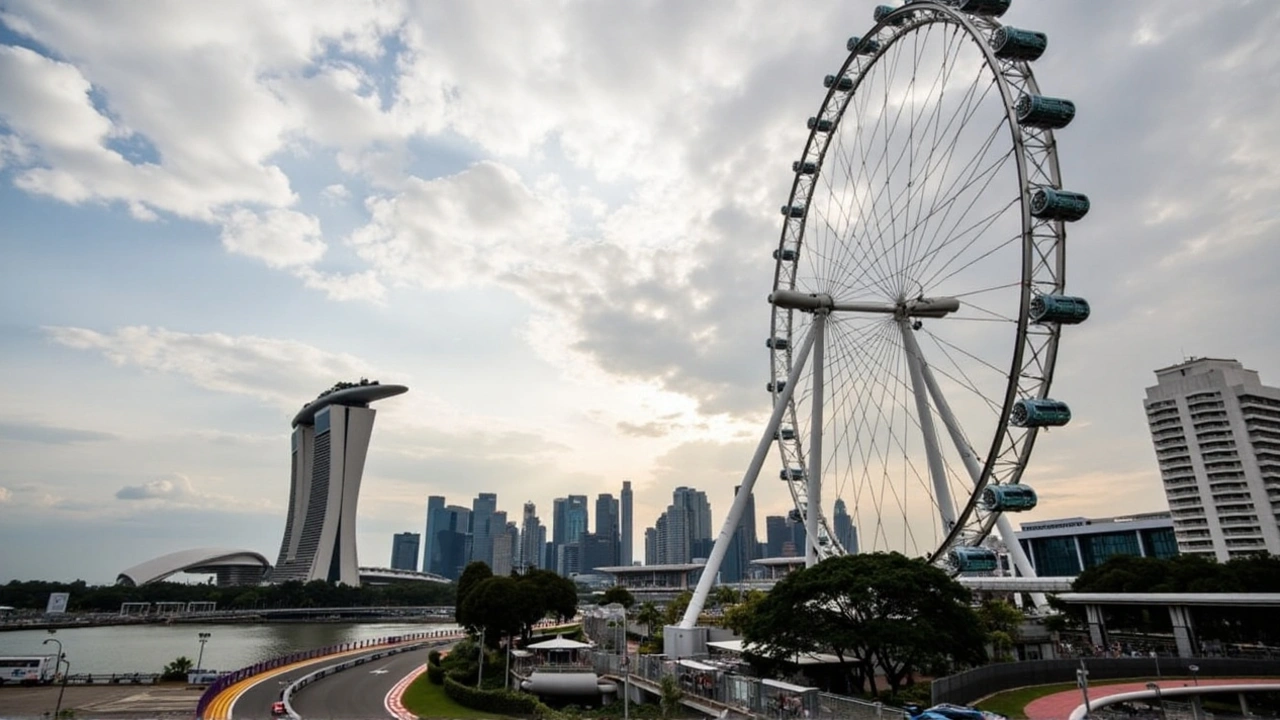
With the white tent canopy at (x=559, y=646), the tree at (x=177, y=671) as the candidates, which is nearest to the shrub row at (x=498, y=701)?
the white tent canopy at (x=559, y=646)

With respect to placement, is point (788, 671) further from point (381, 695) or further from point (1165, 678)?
point (381, 695)

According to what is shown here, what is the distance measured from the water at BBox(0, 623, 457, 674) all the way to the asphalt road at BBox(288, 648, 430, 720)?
19.8 meters

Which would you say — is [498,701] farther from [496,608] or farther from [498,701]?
[496,608]

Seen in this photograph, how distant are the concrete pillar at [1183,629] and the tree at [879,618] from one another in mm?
18042

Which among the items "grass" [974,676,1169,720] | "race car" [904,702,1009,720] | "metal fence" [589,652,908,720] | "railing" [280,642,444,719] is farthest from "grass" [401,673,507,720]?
"grass" [974,676,1169,720]

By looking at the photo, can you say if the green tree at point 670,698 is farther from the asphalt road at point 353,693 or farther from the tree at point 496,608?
the tree at point 496,608

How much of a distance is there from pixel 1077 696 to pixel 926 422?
14.1 m

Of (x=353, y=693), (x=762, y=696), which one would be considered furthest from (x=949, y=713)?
(x=353, y=693)

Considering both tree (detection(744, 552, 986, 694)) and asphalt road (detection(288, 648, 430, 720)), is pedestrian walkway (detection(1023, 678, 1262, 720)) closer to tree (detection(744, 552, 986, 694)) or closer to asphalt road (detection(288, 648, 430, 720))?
tree (detection(744, 552, 986, 694))

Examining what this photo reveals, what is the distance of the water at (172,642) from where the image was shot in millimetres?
72875

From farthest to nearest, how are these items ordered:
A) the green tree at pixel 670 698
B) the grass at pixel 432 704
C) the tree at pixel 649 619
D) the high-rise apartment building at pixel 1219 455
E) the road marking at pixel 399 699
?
1. the high-rise apartment building at pixel 1219 455
2. the tree at pixel 649 619
3. the grass at pixel 432 704
4. the road marking at pixel 399 699
5. the green tree at pixel 670 698

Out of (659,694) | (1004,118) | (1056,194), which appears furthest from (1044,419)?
(659,694)

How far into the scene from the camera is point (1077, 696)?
30.1 meters

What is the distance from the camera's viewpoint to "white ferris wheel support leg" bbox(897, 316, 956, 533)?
38625 mm
